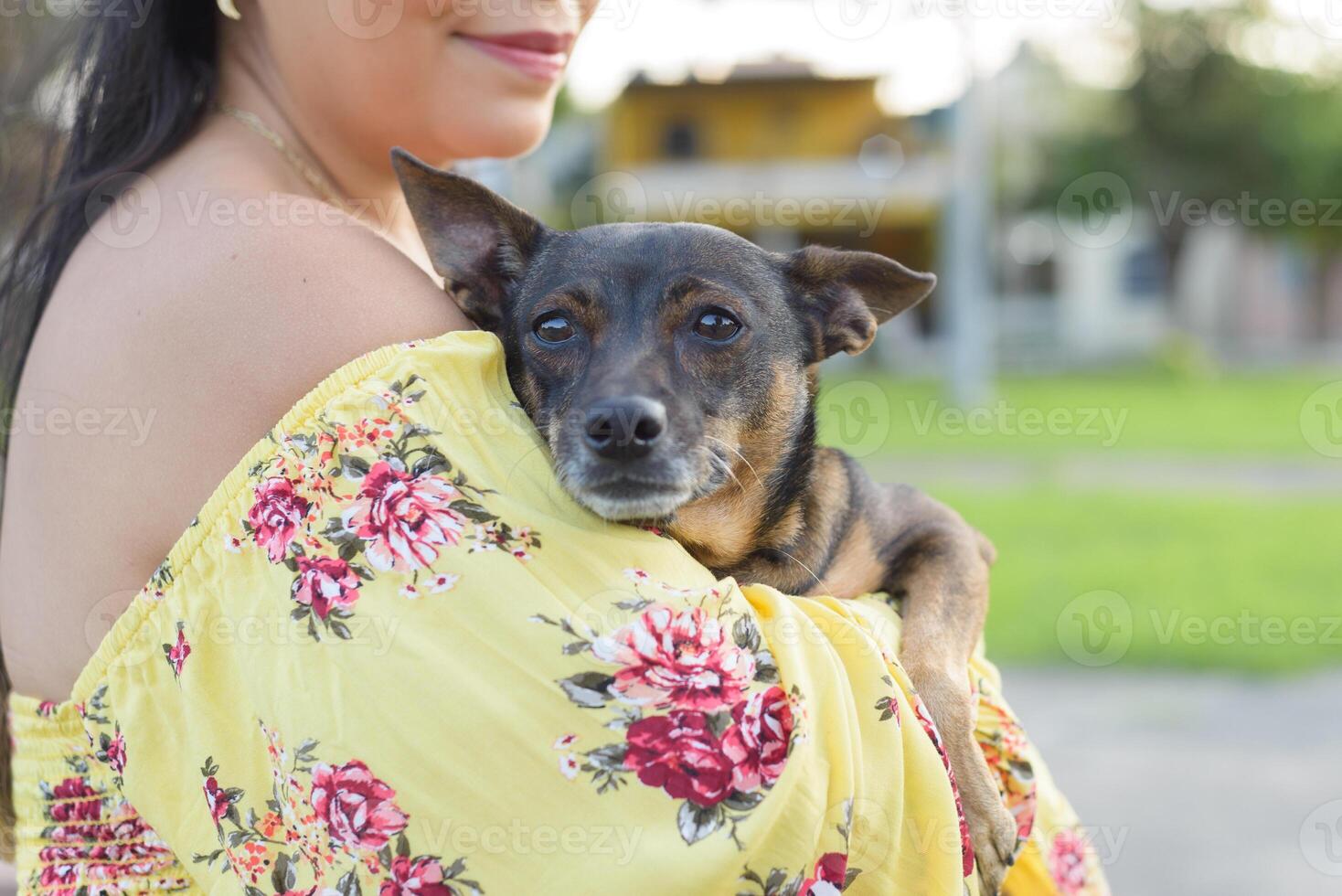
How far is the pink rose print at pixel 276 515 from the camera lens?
5.34 ft

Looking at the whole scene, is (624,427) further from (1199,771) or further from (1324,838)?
(1199,771)

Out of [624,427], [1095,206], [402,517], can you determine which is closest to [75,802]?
[402,517]

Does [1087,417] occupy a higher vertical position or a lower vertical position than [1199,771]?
higher

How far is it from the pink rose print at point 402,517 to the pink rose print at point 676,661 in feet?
0.86

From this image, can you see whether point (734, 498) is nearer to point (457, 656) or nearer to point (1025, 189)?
point (457, 656)

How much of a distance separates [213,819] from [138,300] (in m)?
0.77

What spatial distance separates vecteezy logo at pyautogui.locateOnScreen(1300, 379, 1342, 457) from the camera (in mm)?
16358

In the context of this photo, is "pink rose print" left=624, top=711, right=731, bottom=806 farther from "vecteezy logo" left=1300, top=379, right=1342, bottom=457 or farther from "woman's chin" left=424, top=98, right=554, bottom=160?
"vecteezy logo" left=1300, top=379, right=1342, bottom=457

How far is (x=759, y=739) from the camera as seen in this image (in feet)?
5.09

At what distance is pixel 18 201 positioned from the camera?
2.83 metres

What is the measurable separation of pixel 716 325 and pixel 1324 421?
18248 mm

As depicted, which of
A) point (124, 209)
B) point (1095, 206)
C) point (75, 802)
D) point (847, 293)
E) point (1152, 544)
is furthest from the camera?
point (1095, 206)

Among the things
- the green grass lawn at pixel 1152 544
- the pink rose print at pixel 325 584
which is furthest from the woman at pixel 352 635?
the green grass lawn at pixel 1152 544

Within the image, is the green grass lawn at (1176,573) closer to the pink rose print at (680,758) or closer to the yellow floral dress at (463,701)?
the yellow floral dress at (463,701)
